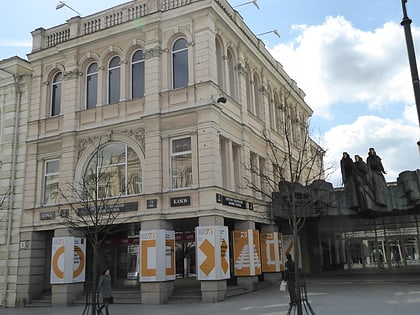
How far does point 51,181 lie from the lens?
2336 centimetres

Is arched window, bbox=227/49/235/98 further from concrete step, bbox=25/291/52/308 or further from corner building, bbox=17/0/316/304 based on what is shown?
concrete step, bbox=25/291/52/308

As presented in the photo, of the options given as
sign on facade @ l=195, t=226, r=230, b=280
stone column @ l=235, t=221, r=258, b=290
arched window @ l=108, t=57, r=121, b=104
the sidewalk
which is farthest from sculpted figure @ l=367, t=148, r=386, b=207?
arched window @ l=108, t=57, r=121, b=104

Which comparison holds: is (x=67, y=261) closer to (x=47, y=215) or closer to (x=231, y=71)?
(x=47, y=215)

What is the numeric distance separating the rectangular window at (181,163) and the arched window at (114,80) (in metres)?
4.55

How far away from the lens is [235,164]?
22.7 meters

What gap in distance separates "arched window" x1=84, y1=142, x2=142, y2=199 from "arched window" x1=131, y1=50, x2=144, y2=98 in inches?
108

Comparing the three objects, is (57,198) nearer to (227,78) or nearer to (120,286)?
(120,286)

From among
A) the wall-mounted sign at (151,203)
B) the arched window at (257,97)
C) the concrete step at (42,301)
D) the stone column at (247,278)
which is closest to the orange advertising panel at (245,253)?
the stone column at (247,278)

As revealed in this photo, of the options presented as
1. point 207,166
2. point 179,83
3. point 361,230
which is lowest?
→ point 361,230

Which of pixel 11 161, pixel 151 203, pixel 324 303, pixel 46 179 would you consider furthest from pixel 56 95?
pixel 324 303

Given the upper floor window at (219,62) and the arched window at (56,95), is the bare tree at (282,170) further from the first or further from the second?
the arched window at (56,95)

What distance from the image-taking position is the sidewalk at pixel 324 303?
14.3 metres

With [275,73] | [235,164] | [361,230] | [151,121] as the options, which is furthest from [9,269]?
[361,230]

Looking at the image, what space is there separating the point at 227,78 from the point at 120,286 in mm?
12591
